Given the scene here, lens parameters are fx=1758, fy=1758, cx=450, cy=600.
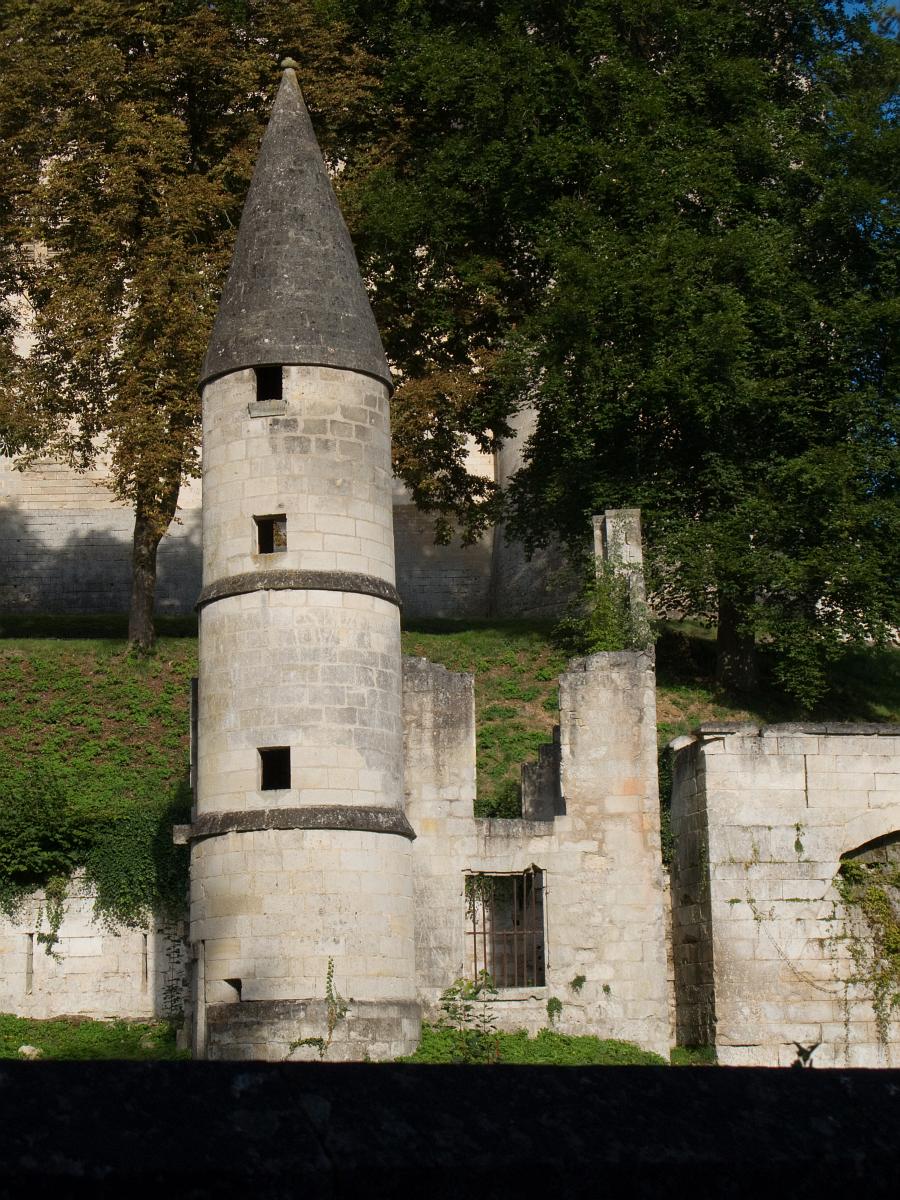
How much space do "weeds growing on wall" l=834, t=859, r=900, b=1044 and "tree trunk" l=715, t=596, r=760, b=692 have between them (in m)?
8.07

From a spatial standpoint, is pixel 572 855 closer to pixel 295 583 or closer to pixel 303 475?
pixel 295 583

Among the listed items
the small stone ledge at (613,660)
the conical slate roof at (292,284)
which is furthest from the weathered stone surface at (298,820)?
the conical slate roof at (292,284)

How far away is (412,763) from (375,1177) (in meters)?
14.1

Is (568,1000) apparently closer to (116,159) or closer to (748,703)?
(748,703)

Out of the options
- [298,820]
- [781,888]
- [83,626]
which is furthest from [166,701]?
[781,888]

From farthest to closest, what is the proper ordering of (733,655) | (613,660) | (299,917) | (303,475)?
1. (733,655)
2. (613,660)
3. (303,475)
4. (299,917)

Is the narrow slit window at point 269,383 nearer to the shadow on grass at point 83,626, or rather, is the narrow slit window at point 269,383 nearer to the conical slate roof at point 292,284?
the conical slate roof at point 292,284

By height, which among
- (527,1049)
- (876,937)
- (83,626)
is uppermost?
(83,626)

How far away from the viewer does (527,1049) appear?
15.8 m

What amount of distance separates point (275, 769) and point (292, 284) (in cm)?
450

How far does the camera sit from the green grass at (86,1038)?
16.5 m

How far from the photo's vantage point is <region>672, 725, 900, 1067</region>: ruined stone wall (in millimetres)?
16688

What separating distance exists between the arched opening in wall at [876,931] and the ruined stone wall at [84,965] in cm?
667

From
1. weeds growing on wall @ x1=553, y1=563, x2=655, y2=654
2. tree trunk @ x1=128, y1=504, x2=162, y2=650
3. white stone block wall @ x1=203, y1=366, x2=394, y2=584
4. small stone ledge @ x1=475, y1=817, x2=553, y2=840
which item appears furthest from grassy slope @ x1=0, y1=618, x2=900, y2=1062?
white stone block wall @ x1=203, y1=366, x2=394, y2=584
